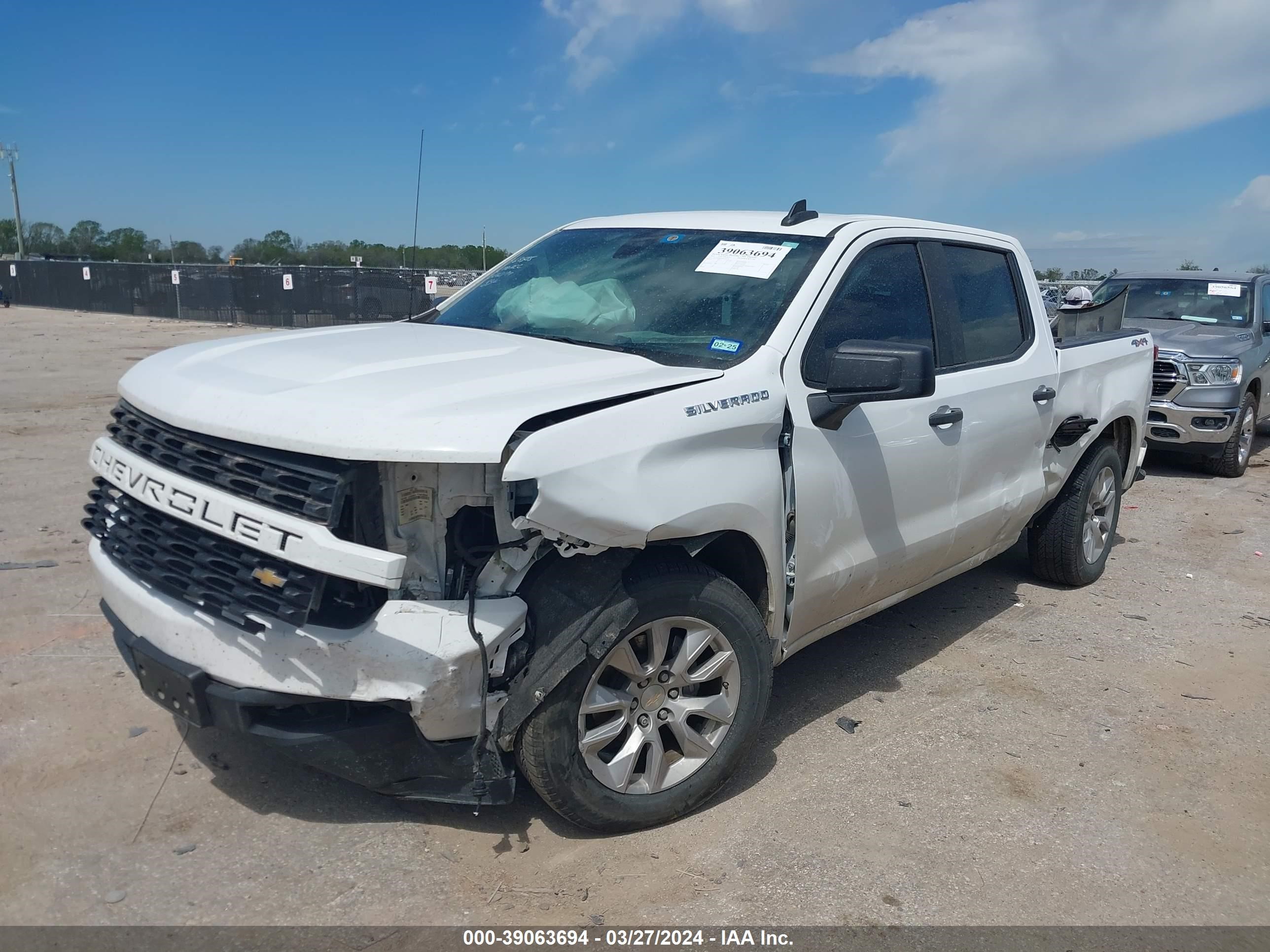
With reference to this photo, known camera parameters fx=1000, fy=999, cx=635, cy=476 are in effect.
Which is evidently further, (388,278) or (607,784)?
(388,278)

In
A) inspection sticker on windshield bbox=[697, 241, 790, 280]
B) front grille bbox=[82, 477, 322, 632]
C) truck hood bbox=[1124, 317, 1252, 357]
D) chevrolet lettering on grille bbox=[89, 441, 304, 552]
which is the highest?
inspection sticker on windshield bbox=[697, 241, 790, 280]

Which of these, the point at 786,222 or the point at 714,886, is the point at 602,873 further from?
the point at 786,222

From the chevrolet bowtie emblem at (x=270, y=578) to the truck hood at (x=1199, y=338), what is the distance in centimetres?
884

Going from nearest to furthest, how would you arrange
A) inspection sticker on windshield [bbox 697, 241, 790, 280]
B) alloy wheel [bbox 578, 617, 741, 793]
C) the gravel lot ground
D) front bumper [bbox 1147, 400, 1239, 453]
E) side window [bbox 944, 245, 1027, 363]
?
the gravel lot ground
alloy wheel [bbox 578, 617, 741, 793]
inspection sticker on windshield [bbox 697, 241, 790, 280]
side window [bbox 944, 245, 1027, 363]
front bumper [bbox 1147, 400, 1239, 453]

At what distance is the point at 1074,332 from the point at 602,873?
5.47 m

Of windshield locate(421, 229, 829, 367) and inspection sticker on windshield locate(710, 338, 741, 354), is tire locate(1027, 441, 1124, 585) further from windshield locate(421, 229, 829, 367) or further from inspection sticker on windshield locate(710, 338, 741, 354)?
inspection sticker on windshield locate(710, 338, 741, 354)

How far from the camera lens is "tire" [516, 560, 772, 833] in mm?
2926

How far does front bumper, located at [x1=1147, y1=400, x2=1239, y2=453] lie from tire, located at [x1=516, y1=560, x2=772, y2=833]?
7261 millimetres

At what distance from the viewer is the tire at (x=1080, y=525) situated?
5.56 meters

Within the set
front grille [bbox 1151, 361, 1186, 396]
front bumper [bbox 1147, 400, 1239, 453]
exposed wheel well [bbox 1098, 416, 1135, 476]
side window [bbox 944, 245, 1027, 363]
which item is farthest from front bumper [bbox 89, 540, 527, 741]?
front grille [bbox 1151, 361, 1186, 396]

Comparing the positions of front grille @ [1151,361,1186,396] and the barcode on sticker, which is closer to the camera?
the barcode on sticker

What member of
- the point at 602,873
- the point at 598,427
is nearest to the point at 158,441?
the point at 598,427

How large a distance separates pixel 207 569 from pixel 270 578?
0.93 feet

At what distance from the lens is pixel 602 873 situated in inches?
118
